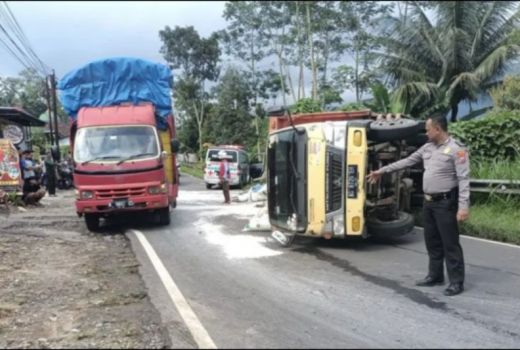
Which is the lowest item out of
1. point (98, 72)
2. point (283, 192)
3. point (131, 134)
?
point (283, 192)

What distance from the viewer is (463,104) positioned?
2506 centimetres

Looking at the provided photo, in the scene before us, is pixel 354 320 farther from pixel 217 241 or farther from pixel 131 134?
pixel 131 134

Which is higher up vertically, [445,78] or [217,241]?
[445,78]

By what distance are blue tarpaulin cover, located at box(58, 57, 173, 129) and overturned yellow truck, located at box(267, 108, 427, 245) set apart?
4799 mm

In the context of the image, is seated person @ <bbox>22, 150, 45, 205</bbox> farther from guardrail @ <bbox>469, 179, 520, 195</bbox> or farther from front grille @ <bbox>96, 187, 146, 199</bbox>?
guardrail @ <bbox>469, 179, 520, 195</bbox>

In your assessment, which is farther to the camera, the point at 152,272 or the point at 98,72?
the point at 98,72

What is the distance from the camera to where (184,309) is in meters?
5.67

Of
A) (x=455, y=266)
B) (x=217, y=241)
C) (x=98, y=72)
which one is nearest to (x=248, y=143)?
(x=98, y=72)

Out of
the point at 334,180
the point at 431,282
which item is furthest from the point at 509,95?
the point at 431,282

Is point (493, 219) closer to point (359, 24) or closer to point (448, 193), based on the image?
point (448, 193)

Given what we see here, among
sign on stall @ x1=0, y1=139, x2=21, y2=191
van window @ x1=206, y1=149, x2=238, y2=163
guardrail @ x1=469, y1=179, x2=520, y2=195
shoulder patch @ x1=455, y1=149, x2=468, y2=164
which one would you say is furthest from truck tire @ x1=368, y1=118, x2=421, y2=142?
van window @ x1=206, y1=149, x2=238, y2=163

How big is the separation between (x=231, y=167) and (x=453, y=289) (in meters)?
22.4

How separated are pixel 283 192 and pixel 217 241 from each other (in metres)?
1.70

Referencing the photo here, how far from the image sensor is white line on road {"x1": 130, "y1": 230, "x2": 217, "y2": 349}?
4684 mm
